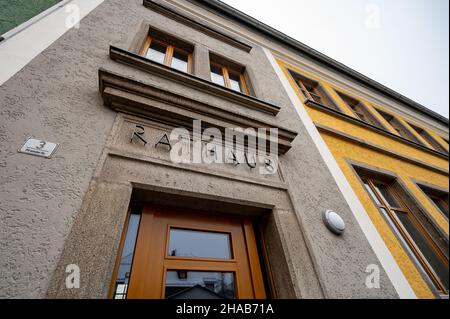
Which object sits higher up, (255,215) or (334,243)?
(255,215)

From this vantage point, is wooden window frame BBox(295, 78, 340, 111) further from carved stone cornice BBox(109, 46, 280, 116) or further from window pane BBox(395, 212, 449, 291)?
window pane BBox(395, 212, 449, 291)

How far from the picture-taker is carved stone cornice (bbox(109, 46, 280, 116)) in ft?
8.34

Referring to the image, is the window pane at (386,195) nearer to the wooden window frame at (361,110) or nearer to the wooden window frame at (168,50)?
the wooden window frame at (361,110)

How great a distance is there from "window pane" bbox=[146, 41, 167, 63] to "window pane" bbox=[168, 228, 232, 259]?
2909mm

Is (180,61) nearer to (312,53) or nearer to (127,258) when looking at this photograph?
(127,258)

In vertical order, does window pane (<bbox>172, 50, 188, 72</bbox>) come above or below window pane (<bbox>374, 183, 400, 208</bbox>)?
above

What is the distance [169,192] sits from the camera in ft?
6.32

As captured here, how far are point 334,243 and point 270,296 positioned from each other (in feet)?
3.32

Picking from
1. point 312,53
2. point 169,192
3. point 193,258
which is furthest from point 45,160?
point 312,53

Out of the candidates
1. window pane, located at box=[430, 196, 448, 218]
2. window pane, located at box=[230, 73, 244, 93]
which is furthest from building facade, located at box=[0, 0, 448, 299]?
window pane, located at box=[430, 196, 448, 218]
